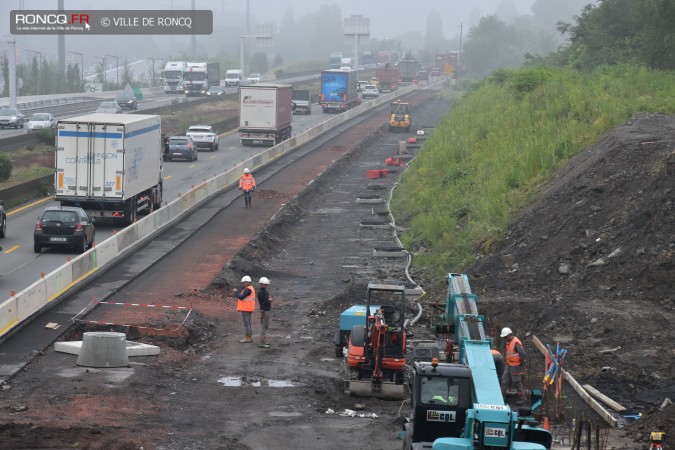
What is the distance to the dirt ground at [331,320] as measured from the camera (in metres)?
18.7

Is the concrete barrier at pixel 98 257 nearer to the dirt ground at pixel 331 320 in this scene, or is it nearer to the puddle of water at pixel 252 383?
the dirt ground at pixel 331 320

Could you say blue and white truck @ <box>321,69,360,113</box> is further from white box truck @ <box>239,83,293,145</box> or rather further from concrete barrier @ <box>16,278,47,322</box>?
concrete barrier @ <box>16,278,47,322</box>

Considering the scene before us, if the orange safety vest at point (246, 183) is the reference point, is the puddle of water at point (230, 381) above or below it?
below

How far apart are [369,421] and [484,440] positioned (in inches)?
229

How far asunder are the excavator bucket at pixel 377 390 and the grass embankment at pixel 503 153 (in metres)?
12.8

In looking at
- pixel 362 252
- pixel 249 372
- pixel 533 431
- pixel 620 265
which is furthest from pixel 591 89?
pixel 533 431

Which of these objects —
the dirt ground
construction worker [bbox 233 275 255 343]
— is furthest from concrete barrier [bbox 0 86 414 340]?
construction worker [bbox 233 275 255 343]

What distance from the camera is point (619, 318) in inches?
990

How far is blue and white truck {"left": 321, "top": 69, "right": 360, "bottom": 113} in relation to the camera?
342 feet

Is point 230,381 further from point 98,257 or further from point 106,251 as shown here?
point 106,251

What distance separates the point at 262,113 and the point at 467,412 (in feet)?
196

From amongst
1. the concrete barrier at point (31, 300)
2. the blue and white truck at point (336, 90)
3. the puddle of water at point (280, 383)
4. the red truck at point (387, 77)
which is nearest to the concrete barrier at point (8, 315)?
the concrete barrier at point (31, 300)

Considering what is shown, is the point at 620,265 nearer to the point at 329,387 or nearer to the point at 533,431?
the point at 329,387

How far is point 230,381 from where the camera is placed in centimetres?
2230
